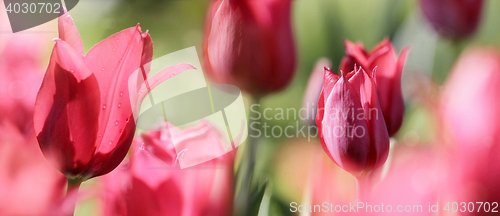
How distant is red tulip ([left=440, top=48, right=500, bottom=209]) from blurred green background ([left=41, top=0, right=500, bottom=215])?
16mm

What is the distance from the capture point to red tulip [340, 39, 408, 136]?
0.66 ft

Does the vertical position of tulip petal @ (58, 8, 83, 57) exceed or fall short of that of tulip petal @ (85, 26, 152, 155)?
it exceeds it

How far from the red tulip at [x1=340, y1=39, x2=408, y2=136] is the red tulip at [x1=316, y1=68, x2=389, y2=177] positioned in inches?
0.9

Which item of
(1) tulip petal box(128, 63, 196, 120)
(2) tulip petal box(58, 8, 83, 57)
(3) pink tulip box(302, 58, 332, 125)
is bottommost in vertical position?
(3) pink tulip box(302, 58, 332, 125)

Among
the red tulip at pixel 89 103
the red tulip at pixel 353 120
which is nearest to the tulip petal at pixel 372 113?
the red tulip at pixel 353 120

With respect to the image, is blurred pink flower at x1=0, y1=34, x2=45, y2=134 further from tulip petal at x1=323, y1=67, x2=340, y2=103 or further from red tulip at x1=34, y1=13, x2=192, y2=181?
tulip petal at x1=323, y1=67, x2=340, y2=103

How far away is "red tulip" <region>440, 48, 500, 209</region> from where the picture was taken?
0.20 metres

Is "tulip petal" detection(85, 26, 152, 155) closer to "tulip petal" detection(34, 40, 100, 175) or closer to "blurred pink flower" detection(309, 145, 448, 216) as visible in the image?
"tulip petal" detection(34, 40, 100, 175)

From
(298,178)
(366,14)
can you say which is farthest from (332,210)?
(366,14)

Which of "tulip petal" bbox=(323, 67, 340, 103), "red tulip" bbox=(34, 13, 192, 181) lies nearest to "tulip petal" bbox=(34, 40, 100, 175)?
"red tulip" bbox=(34, 13, 192, 181)

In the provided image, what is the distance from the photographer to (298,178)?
251 millimetres

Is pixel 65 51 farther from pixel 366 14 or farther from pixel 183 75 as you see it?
pixel 366 14

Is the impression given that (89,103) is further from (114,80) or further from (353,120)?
(353,120)

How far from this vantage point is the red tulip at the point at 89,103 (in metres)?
0.16
